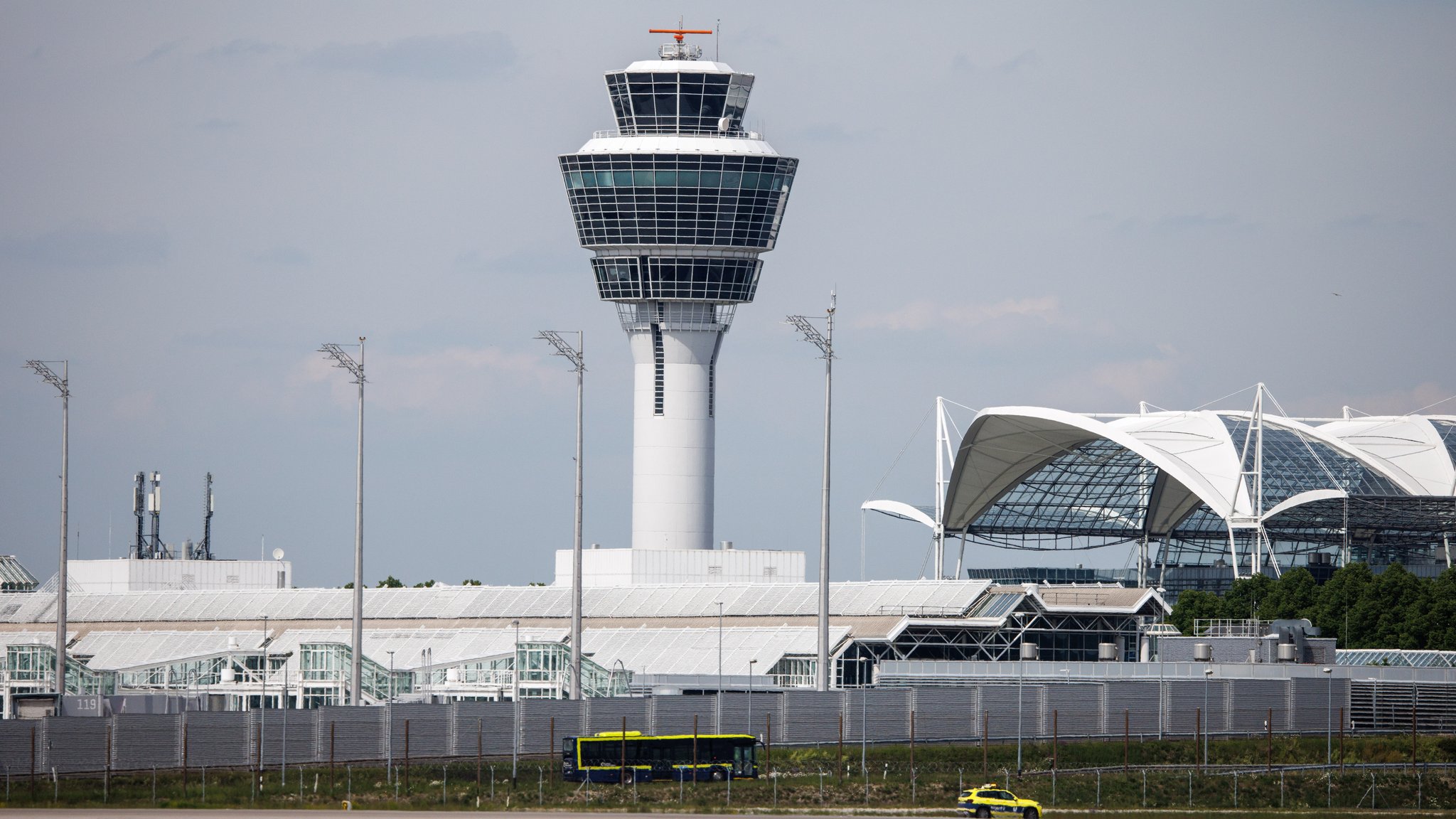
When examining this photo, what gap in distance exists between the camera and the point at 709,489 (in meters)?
160

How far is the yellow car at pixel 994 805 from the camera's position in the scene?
195 feet

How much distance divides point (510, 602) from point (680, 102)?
43.6 meters

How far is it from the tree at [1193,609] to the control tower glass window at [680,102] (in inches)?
2051

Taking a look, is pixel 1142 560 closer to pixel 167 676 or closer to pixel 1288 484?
pixel 1288 484

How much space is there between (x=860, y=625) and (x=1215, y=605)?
26.4 meters

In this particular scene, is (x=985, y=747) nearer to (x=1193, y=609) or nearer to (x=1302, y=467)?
(x=1193, y=609)

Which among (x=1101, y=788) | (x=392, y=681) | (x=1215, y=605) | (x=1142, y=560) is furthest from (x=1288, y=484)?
(x=1101, y=788)

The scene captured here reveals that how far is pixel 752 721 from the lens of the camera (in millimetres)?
74125

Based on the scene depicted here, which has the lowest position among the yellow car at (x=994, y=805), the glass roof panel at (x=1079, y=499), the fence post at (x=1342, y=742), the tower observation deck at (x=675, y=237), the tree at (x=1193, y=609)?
the yellow car at (x=994, y=805)

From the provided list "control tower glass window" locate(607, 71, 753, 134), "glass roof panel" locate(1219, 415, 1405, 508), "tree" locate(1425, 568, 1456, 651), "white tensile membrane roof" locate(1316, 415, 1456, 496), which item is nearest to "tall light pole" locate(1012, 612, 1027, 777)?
"tree" locate(1425, 568, 1456, 651)

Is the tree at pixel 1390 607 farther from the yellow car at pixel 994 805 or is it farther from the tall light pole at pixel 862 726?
Result: the yellow car at pixel 994 805

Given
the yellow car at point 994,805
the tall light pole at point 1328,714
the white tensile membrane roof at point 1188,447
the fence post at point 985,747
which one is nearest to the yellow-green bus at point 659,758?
the fence post at point 985,747

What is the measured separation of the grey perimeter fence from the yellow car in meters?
9.41

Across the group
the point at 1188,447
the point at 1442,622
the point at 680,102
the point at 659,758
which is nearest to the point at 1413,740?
the point at 659,758
